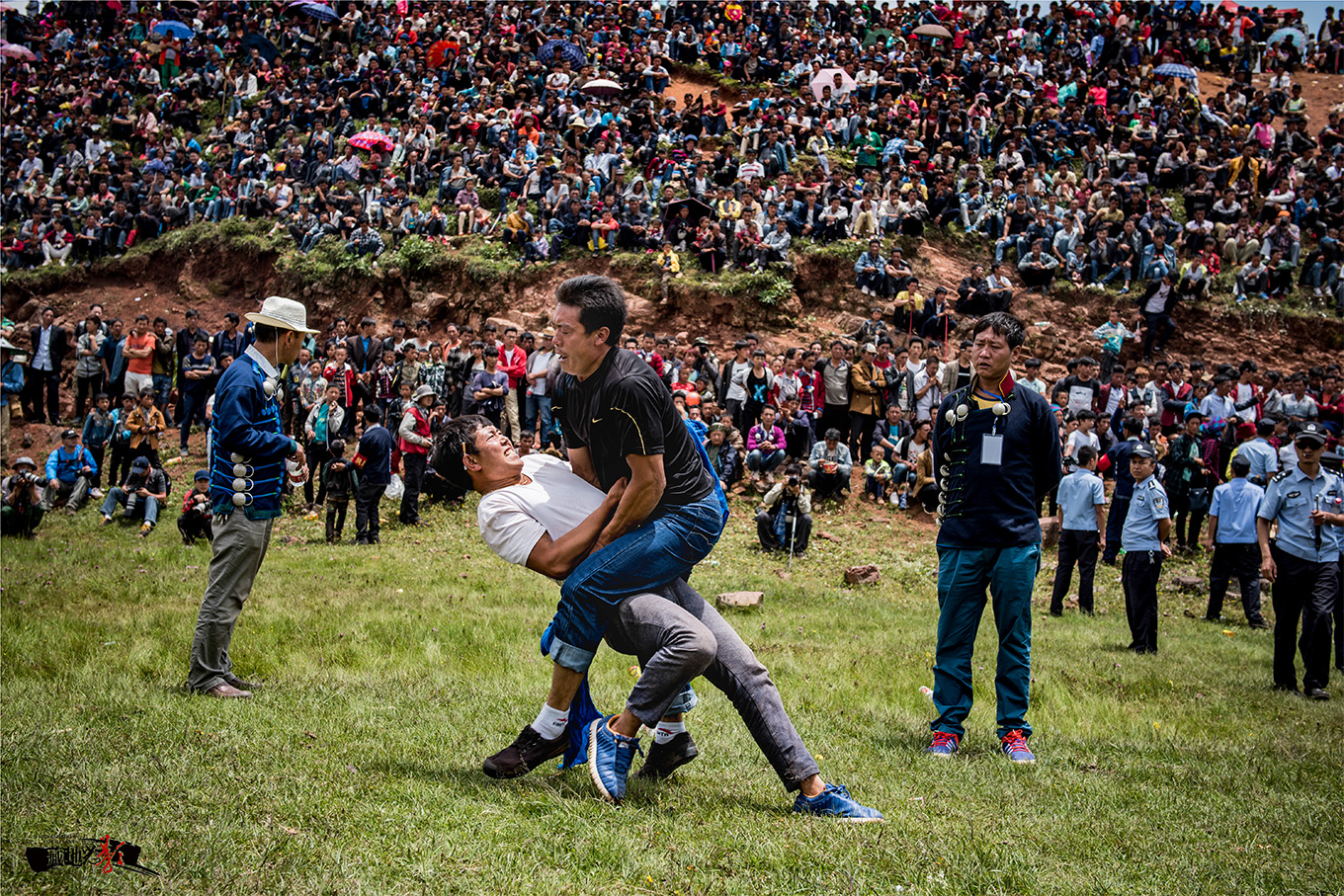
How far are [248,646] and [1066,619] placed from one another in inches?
369

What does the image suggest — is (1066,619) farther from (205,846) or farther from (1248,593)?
(205,846)

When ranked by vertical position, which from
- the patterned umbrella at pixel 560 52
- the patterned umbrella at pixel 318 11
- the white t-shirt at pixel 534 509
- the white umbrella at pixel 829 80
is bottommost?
the white t-shirt at pixel 534 509

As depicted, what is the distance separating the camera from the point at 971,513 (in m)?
5.77

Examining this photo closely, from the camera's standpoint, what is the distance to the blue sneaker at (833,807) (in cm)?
414

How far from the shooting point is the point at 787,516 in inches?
583

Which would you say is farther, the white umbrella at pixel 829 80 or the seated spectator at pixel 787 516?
the white umbrella at pixel 829 80

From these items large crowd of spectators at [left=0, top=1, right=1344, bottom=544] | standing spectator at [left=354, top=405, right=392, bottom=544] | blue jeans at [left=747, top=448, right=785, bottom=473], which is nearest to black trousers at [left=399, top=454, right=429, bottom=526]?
large crowd of spectators at [left=0, top=1, right=1344, bottom=544]

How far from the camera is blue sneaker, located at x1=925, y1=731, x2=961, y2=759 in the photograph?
5586 millimetres

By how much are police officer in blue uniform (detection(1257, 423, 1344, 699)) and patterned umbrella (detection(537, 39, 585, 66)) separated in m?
25.0

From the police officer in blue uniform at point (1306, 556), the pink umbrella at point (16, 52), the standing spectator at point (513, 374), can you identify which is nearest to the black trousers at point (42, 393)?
the standing spectator at point (513, 374)

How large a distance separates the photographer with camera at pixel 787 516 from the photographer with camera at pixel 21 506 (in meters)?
10.5

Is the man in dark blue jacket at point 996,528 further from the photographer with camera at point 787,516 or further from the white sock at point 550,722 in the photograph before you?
the photographer with camera at point 787,516

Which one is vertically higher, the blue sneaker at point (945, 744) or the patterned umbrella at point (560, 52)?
the patterned umbrella at point (560, 52)

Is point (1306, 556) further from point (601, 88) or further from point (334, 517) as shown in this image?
point (601, 88)
